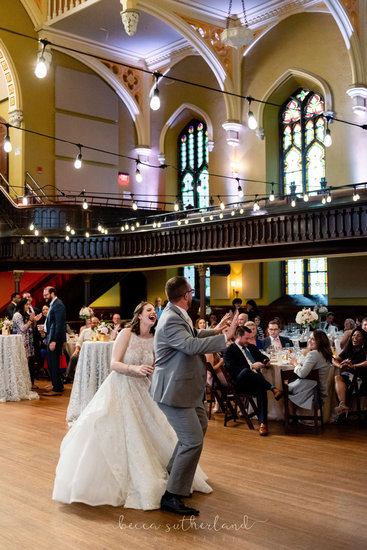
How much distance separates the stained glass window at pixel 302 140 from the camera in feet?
63.3

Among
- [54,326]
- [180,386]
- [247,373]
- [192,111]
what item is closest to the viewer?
[180,386]

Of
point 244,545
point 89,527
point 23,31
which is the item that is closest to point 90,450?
point 89,527

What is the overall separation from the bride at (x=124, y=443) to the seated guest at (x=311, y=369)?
8.76 ft

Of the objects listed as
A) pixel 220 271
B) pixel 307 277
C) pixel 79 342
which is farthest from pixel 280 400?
pixel 220 271

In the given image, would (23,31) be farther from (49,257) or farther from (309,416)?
(309,416)

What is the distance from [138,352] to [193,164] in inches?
757

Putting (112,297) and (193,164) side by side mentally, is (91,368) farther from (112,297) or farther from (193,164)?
(193,164)

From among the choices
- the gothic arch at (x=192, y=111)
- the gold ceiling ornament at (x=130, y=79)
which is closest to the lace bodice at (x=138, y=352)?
the gothic arch at (x=192, y=111)

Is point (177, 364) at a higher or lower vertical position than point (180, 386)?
higher

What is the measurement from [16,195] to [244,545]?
59.8 ft

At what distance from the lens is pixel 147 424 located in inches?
194

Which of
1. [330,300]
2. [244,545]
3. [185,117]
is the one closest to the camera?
[244,545]

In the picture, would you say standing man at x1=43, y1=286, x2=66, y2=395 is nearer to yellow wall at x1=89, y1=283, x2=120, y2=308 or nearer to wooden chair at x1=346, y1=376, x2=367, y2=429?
wooden chair at x1=346, y1=376, x2=367, y2=429

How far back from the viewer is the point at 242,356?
7.57 metres
